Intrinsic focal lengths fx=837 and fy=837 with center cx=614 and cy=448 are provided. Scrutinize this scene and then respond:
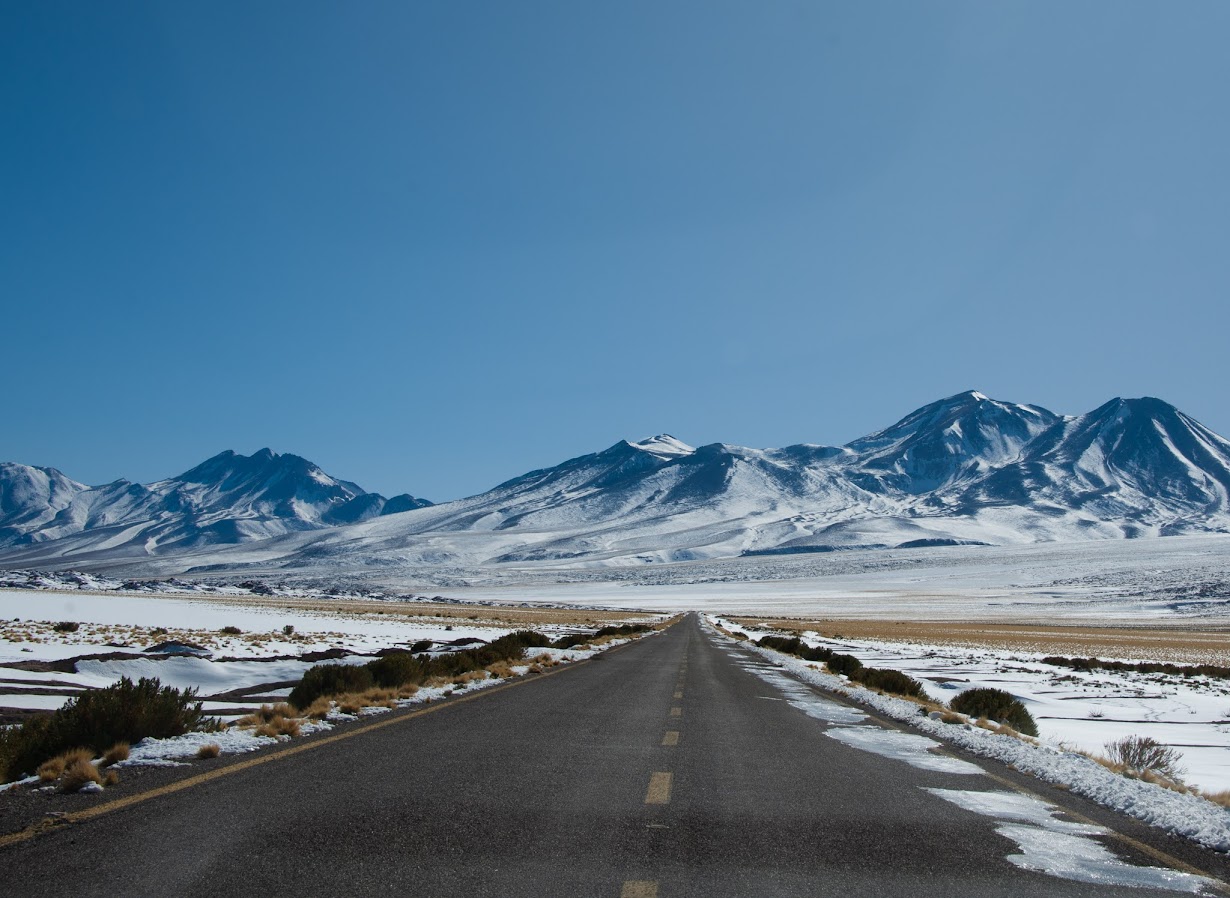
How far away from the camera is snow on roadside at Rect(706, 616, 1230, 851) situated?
7169 millimetres

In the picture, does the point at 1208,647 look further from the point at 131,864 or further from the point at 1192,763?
the point at 131,864

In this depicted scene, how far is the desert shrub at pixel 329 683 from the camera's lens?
1506 cm

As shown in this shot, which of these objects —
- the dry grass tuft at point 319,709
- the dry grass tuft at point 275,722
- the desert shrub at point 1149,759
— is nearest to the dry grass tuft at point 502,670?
the dry grass tuft at point 319,709

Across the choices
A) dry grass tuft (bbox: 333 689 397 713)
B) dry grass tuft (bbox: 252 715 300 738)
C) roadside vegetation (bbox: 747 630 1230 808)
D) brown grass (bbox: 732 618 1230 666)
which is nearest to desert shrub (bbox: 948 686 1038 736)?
roadside vegetation (bbox: 747 630 1230 808)

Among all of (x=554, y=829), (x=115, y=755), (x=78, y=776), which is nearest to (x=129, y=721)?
(x=115, y=755)

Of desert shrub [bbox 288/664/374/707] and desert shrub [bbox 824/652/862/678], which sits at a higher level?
desert shrub [bbox 288/664/374/707]

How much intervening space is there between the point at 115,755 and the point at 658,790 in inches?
223

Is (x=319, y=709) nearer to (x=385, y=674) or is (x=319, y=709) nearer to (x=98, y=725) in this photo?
(x=98, y=725)

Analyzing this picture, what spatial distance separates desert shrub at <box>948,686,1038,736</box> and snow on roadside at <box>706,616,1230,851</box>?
2.25m

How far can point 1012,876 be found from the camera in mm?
5578

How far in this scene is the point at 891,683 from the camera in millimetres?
21797

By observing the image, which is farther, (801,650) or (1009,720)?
(801,650)

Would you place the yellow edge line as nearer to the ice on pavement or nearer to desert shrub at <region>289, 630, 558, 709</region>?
desert shrub at <region>289, 630, 558, 709</region>

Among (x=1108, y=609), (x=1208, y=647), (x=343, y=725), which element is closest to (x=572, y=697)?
(x=343, y=725)
